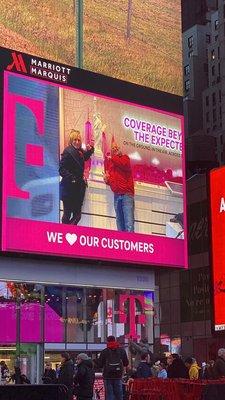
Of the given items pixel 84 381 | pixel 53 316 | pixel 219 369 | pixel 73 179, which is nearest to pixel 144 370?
pixel 84 381

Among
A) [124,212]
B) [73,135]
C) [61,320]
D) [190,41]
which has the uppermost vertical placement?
[190,41]

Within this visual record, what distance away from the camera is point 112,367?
1483cm

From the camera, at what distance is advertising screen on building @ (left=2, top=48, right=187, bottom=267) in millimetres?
28062

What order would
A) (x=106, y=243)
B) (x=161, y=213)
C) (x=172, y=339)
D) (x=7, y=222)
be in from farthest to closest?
(x=172, y=339), (x=161, y=213), (x=106, y=243), (x=7, y=222)

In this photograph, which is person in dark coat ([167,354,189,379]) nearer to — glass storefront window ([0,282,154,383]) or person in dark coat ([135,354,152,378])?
person in dark coat ([135,354,152,378])

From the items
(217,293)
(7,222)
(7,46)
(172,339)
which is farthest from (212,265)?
(172,339)

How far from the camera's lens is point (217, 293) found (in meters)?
14.9

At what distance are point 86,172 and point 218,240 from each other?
1508cm

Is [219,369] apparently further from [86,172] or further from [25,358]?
[86,172]

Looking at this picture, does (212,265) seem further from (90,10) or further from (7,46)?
(90,10)

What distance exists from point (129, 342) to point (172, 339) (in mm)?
38385

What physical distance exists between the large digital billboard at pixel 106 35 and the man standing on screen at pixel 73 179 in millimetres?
4941

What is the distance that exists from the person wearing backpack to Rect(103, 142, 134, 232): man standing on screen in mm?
15424

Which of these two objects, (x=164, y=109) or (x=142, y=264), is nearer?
(x=142, y=264)
